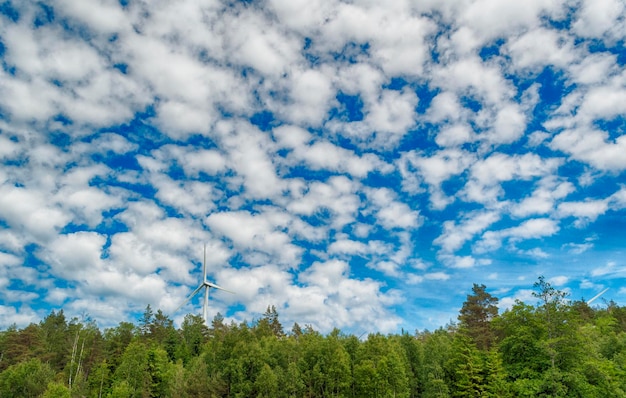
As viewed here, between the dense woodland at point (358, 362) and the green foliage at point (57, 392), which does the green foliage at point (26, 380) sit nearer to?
the dense woodland at point (358, 362)

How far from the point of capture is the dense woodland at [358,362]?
179 feet

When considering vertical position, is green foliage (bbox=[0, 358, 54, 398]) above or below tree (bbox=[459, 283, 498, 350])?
below

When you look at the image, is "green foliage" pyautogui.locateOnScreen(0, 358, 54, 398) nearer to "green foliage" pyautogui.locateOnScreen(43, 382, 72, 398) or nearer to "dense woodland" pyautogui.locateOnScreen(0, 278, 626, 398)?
"dense woodland" pyautogui.locateOnScreen(0, 278, 626, 398)

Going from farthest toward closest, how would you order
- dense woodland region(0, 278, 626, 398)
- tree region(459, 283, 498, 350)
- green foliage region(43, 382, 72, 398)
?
tree region(459, 283, 498, 350), green foliage region(43, 382, 72, 398), dense woodland region(0, 278, 626, 398)

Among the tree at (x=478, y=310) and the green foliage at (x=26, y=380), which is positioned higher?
the tree at (x=478, y=310)

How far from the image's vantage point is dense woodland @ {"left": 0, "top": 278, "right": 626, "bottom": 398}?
2143 inches

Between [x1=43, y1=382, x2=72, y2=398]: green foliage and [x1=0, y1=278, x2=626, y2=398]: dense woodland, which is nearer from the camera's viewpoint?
[x1=0, y1=278, x2=626, y2=398]: dense woodland

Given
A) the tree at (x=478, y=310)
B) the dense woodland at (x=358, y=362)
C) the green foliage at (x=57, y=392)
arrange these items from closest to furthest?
the dense woodland at (x=358, y=362) → the green foliage at (x=57, y=392) → the tree at (x=478, y=310)

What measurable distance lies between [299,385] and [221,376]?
16.2 meters

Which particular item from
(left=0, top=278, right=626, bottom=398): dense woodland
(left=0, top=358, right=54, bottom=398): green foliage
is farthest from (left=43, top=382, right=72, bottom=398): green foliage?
(left=0, top=358, right=54, bottom=398): green foliage

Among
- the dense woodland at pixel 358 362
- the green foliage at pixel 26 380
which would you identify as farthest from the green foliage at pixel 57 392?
the green foliage at pixel 26 380

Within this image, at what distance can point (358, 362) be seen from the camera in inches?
3526

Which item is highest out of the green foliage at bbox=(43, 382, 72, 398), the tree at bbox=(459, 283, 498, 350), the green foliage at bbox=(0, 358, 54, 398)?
the tree at bbox=(459, 283, 498, 350)

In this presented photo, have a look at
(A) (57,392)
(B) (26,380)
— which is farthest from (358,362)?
(B) (26,380)
